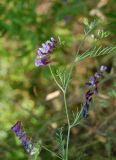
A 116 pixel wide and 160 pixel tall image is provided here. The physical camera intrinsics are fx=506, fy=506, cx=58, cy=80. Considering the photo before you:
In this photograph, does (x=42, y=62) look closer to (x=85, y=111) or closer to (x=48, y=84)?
(x=85, y=111)

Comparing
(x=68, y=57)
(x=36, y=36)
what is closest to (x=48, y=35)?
(x=36, y=36)

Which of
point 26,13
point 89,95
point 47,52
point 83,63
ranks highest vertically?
point 26,13

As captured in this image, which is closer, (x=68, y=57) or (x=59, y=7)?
(x=59, y=7)

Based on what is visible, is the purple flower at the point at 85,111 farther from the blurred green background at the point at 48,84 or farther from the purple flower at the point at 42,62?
the blurred green background at the point at 48,84

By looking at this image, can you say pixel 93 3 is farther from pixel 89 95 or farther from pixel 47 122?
pixel 89 95

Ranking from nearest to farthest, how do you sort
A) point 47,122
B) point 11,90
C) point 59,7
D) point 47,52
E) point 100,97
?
point 47,52
point 100,97
point 47,122
point 59,7
point 11,90

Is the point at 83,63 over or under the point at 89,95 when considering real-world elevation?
over

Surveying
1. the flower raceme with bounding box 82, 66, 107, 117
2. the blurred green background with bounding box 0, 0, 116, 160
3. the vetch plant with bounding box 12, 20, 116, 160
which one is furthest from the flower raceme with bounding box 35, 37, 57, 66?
the blurred green background with bounding box 0, 0, 116, 160
